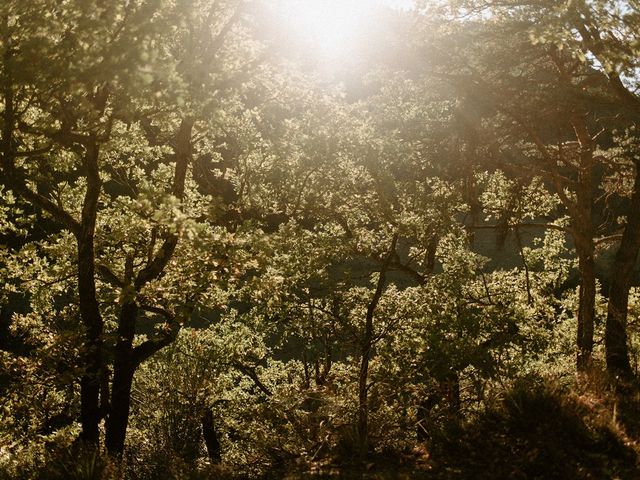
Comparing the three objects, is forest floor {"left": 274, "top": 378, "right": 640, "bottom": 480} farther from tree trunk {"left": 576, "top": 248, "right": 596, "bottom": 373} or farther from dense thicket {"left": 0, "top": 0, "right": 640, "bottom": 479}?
tree trunk {"left": 576, "top": 248, "right": 596, "bottom": 373}

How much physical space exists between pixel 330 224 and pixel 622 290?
741 centimetres

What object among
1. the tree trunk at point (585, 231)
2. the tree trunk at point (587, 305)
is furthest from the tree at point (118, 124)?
the tree trunk at point (587, 305)

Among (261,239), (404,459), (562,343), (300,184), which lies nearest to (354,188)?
(300,184)

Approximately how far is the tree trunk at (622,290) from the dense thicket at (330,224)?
57 mm

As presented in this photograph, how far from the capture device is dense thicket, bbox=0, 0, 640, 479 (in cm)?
804

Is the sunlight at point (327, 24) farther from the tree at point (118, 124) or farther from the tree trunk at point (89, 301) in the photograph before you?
the tree trunk at point (89, 301)

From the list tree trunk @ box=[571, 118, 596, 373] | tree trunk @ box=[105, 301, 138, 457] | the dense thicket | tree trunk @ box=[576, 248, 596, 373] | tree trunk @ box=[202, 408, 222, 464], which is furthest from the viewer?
tree trunk @ box=[202, 408, 222, 464]

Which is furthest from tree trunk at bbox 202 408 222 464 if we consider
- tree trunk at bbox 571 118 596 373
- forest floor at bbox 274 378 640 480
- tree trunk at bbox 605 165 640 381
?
tree trunk at bbox 605 165 640 381

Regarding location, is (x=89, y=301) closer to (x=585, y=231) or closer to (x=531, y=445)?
(x=531, y=445)

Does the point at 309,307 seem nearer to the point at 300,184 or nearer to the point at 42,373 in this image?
the point at 300,184

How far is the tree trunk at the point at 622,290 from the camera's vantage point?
11523mm

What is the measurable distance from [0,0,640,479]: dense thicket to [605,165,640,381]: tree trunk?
0.06m

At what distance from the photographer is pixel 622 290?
12.5 meters

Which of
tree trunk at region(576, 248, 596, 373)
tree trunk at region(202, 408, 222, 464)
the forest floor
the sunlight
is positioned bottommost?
the forest floor
